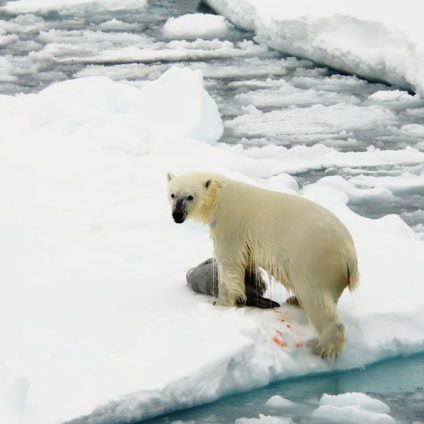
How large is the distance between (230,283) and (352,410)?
103 cm

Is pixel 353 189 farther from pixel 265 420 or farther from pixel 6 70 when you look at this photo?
pixel 6 70

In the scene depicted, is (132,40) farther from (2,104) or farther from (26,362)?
(26,362)

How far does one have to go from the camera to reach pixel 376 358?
477 centimetres

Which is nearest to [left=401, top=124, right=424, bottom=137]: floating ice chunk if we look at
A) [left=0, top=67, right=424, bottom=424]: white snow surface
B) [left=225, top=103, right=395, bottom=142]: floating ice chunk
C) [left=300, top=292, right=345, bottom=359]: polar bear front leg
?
[left=225, top=103, right=395, bottom=142]: floating ice chunk

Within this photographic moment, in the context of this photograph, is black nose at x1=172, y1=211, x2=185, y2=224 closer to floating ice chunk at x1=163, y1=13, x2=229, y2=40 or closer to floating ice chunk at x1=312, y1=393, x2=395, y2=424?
floating ice chunk at x1=312, y1=393, x2=395, y2=424

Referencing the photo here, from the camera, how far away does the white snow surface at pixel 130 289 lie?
408 centimetres

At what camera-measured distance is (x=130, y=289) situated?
Result: 201 inches

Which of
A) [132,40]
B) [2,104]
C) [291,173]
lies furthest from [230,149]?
[132,40]

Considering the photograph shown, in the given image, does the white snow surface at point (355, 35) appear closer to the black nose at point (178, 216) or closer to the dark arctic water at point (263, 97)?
the dark arctic water at point (263, 97)

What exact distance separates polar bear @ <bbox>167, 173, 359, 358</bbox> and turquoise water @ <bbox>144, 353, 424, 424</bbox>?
0.55ft

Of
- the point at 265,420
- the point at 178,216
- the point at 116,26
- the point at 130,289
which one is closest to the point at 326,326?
the point at 265,420

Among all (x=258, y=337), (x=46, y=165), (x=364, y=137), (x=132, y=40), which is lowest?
(x=132, y=40)

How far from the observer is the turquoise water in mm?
4156

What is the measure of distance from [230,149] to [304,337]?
14.3ft
